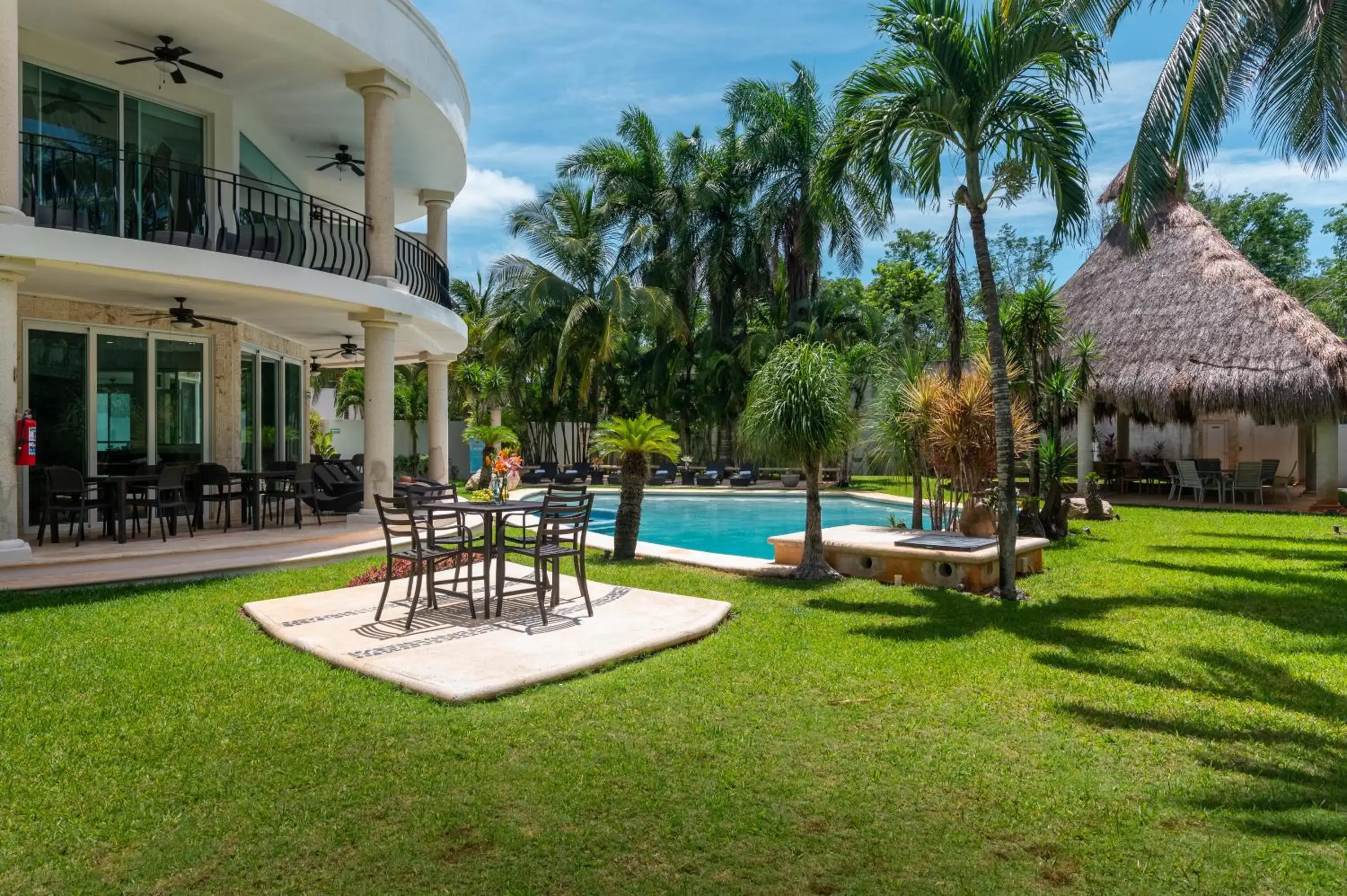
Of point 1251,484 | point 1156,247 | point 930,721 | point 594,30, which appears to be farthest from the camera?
point 1156,247

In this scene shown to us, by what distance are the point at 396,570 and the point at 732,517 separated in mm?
10420

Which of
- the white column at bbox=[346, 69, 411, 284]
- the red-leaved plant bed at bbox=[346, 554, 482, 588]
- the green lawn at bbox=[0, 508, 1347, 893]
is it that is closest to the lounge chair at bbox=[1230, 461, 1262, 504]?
the green lawn at bbox=[0, 508, 1347, 893]

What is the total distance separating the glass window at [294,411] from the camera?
16344 millimetres

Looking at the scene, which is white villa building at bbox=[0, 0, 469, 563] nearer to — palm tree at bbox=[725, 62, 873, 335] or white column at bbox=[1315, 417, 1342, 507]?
palm tree at bbox=[725, 62, 873, 335]

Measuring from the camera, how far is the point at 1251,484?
18.3m

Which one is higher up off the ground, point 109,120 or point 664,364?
point 109,120

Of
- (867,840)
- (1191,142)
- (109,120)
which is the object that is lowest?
(867,840)

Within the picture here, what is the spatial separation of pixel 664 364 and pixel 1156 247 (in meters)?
13.3

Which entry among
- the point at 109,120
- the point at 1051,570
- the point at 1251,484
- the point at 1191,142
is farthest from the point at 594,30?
the point at 1251,484

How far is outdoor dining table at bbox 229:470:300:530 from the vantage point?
1131cm

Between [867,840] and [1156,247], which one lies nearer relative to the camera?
[867,840]

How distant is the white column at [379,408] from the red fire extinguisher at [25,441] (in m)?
3.84

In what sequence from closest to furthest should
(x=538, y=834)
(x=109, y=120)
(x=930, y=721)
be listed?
(x=538, y=834)
(x=930, y=721)
(x=109, y=120)

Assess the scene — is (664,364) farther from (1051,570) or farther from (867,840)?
(867,840)
